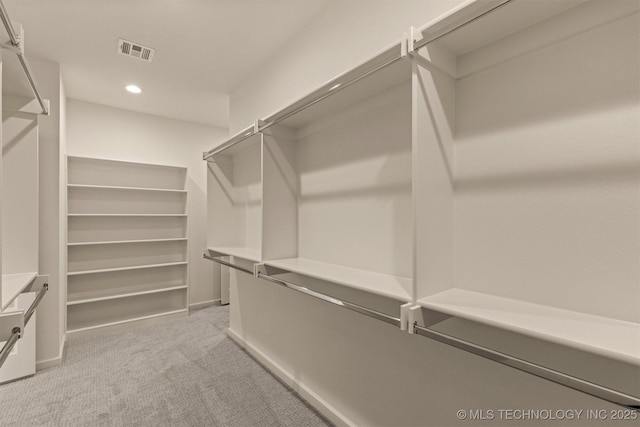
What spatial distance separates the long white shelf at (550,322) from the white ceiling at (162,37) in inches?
73.8

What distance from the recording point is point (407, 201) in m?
1.32

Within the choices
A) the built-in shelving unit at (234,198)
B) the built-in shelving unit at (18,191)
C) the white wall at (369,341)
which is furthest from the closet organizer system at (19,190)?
the white wall at (369,341)

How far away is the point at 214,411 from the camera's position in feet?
6.23

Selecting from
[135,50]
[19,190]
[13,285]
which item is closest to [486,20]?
[13,285]

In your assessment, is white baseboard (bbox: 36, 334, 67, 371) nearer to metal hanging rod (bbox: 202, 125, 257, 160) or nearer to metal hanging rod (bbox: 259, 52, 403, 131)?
metal hanging rod (bbox: 202, 125, 257, 160)

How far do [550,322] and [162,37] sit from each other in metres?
2.79

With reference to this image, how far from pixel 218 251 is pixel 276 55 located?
1.67 metres

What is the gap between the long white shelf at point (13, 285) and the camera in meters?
1.11

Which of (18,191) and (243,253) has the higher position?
(18,191)

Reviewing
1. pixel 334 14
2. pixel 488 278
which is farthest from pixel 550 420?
pixel 334 14

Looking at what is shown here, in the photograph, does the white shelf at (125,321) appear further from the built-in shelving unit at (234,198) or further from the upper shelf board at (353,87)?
the upper shelf board at (353,87)

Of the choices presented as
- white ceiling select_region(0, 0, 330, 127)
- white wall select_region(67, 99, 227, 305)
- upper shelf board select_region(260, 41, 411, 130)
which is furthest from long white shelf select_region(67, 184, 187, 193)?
upper shelf board select_region(260, 41, 411, 130)

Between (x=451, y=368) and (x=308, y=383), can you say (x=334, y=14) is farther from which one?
(x=308, y=383)

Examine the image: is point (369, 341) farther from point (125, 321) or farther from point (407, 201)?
point (125, 321)
